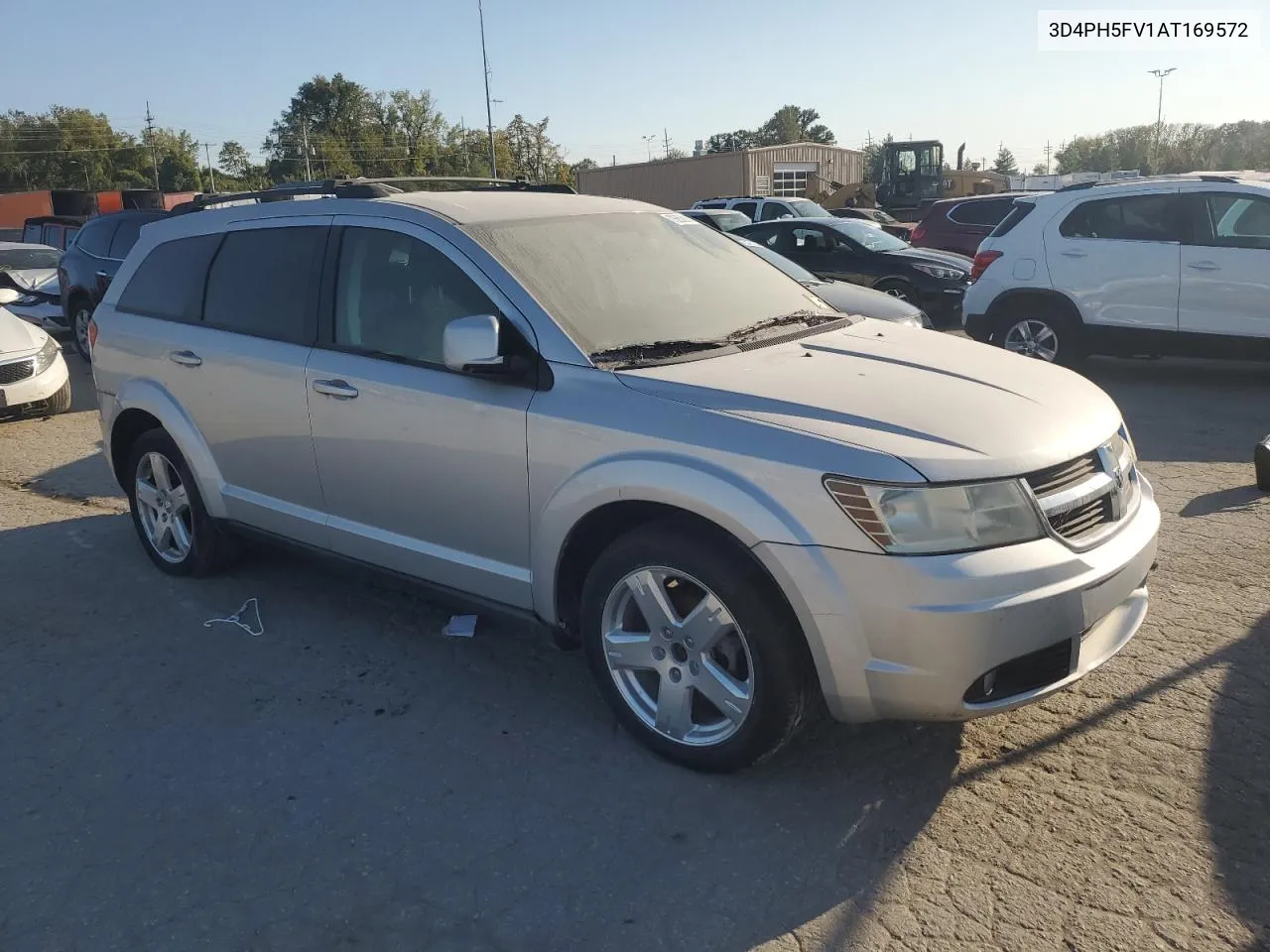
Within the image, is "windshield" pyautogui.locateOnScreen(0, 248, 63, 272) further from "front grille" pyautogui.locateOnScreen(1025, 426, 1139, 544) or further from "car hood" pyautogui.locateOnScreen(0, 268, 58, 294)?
"front grille" pyautogui.locateOnScreen(1025, 426, 1139, 544)

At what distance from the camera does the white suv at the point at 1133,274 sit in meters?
8.74

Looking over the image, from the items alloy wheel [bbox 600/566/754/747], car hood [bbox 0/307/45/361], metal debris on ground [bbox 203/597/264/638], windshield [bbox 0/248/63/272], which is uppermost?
windshield [bbox 0/248/63/272]

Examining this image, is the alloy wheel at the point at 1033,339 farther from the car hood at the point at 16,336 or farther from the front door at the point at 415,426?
the car hood at the point at 16,336

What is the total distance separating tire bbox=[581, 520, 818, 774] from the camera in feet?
10.2

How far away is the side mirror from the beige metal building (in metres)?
43.7

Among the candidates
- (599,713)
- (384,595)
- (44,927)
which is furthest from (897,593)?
(384,595)

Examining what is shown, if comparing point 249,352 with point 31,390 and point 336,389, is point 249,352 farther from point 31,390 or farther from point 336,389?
point 31,390

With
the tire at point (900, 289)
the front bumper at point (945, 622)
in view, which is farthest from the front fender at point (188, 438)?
the tire at point (900, 289)

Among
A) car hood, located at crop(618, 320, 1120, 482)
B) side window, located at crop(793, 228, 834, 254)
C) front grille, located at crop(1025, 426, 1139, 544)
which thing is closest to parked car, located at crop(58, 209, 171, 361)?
side window, located at crop(793, 228, 834, 254)

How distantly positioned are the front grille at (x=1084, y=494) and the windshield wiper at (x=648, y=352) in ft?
4.08

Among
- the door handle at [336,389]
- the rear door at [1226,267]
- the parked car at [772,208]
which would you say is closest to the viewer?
the door handle at [336,389]

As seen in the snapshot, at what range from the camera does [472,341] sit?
3467 millimetres

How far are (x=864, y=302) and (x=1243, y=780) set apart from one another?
6353 mm

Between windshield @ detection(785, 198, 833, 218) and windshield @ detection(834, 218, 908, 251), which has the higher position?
windshield @ detection(785, 198, 833, 218)
